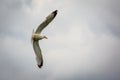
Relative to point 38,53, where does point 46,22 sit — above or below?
above

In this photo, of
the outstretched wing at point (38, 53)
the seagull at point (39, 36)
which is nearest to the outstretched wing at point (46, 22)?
the seagull at point (39, 36)

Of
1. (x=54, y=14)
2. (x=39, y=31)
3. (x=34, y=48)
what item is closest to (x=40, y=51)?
(x=34, y=48)

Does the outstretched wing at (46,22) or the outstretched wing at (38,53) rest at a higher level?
the outstretched wing at (46,22)

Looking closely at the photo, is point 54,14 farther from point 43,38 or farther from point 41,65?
point 41,65

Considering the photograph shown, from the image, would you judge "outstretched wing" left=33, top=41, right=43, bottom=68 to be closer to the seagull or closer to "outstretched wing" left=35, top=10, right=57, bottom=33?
the seagull

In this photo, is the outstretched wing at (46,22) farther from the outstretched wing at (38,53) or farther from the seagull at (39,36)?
the outstretched wing at (38,53)

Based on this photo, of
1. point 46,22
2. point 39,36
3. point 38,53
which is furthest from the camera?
point 38,53

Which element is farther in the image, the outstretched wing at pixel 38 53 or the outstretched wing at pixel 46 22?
the outstretched wing at pixel 38 53

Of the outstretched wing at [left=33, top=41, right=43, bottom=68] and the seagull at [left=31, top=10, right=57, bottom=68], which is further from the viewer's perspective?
the outstretched wing at [left=33, top=41, right=43, bottom=68]

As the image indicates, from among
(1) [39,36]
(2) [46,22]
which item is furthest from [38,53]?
(2) [46,22]

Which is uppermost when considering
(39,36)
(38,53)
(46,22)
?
(46,22)

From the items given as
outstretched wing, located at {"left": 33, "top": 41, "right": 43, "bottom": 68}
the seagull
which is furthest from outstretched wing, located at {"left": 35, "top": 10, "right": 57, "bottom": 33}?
outstretched wing, located at {"left": 33, "top": 41, "right": 43, "bottom": 68}

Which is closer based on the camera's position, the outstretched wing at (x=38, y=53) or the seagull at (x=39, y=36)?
the seagull at (x=39, y=36)

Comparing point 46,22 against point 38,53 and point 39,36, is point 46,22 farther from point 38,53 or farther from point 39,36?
point 38,53
